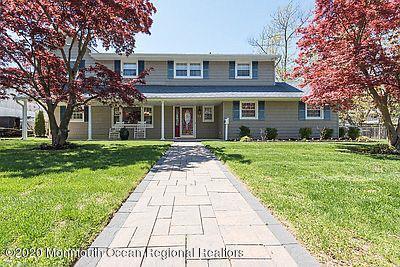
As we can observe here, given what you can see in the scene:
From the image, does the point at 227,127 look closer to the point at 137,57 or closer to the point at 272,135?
the point at 272,135

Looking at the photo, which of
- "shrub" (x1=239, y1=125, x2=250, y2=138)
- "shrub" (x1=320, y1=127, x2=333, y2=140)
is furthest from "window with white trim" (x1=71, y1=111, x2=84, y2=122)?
"shrub" (x1=320, y1=127, x2=333, y2=140)

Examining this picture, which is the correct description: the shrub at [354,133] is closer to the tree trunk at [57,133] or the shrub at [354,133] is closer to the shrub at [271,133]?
the shrub at [271,133]

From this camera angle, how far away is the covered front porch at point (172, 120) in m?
17.8

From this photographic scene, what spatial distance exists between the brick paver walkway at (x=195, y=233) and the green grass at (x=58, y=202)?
23 cm

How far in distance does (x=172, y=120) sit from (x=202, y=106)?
2.24 m

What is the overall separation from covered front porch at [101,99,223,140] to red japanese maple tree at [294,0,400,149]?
758 centimetres

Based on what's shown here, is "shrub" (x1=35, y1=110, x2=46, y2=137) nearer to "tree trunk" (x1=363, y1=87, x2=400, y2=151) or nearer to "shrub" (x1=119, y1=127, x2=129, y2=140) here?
"shrub" (x1=119, y1=127, x2=129, y2=140)

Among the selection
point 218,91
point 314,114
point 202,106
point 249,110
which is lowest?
point 314,114

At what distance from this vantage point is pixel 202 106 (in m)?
18.5

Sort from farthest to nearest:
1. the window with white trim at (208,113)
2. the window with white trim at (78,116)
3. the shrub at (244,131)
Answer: the window with white trim at (208,113)
the window with white trim at (78,116)
the shrub at (244,131)

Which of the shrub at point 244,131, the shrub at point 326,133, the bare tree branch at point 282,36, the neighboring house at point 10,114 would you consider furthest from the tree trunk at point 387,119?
the neighboring house at point 10,114

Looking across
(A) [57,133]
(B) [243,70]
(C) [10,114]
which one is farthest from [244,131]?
(C) [10,114]

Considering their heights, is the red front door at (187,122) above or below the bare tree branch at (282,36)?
below

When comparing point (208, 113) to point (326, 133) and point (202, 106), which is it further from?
point (326, 133)
